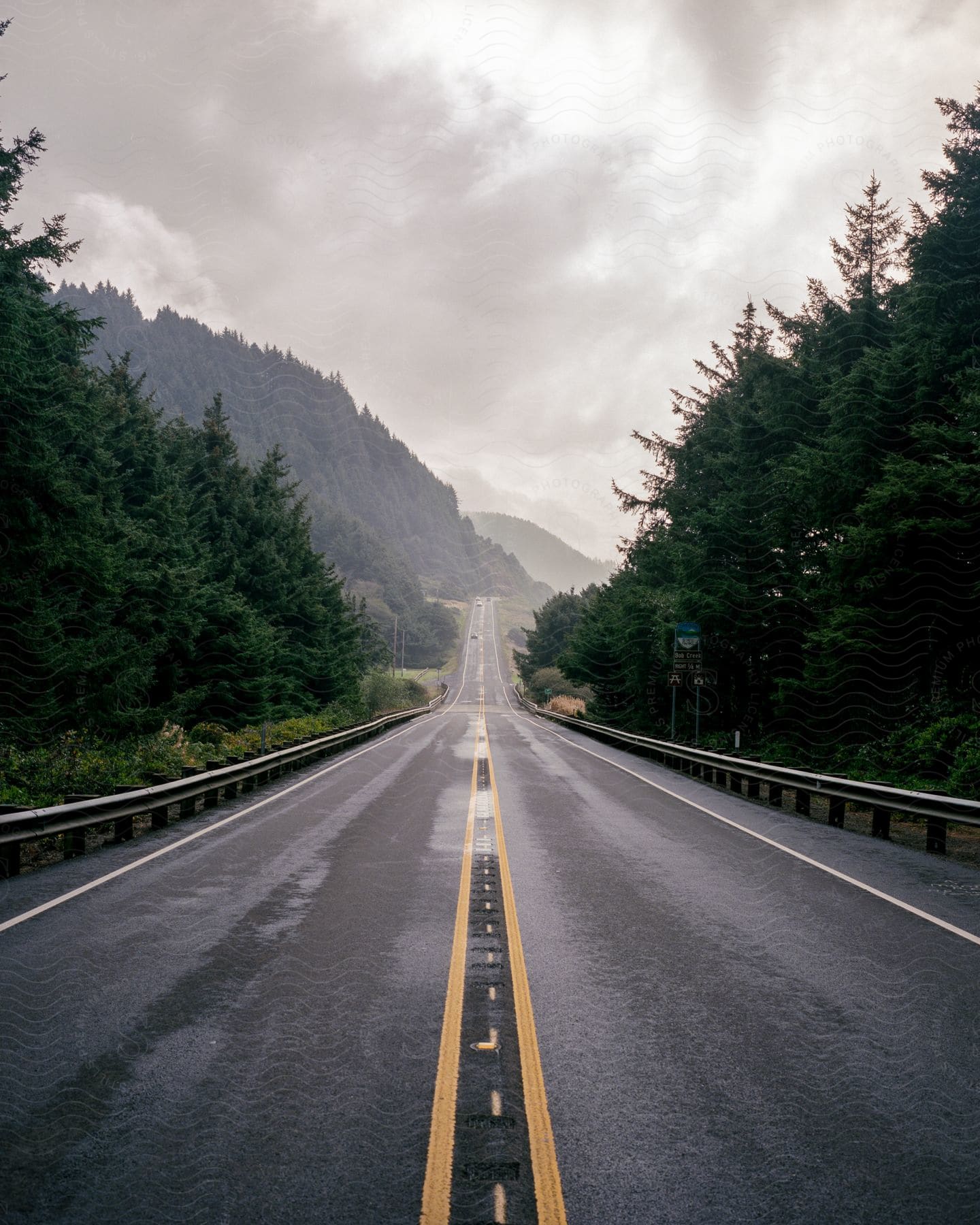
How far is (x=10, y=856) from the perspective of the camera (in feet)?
28.9

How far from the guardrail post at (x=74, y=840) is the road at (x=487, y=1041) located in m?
0.35

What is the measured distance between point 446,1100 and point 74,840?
7750 millimetres

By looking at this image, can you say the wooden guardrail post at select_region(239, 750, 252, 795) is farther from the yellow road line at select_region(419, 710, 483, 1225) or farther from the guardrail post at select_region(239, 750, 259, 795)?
the yellow road line at select_region(419, 710, 483, 1225)

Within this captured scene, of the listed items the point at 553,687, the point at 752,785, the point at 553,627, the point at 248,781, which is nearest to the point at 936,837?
the point at 752,785

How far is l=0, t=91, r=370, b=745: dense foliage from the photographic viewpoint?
65.9ft

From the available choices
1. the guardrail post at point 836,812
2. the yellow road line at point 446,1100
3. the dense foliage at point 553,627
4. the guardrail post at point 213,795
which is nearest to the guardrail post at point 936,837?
the guardrail post at point 836,812

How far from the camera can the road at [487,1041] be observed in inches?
130

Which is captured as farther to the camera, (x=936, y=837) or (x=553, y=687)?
(x=553, y=687)

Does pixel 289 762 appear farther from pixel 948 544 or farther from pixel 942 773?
pixel 948 544

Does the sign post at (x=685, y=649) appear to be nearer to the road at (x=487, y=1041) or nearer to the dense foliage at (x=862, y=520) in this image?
the dense foliage at (x=862, y=520)

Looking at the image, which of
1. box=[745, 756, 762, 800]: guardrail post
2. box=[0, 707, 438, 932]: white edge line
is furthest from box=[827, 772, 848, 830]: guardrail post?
box=[0, 707, 438, 932]: white edge line

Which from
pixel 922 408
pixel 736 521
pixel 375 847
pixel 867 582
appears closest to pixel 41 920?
pixel 375 847

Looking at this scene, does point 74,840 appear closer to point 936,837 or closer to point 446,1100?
point 446,1100

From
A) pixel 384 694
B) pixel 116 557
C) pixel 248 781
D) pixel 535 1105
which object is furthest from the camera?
pixel 384 694
